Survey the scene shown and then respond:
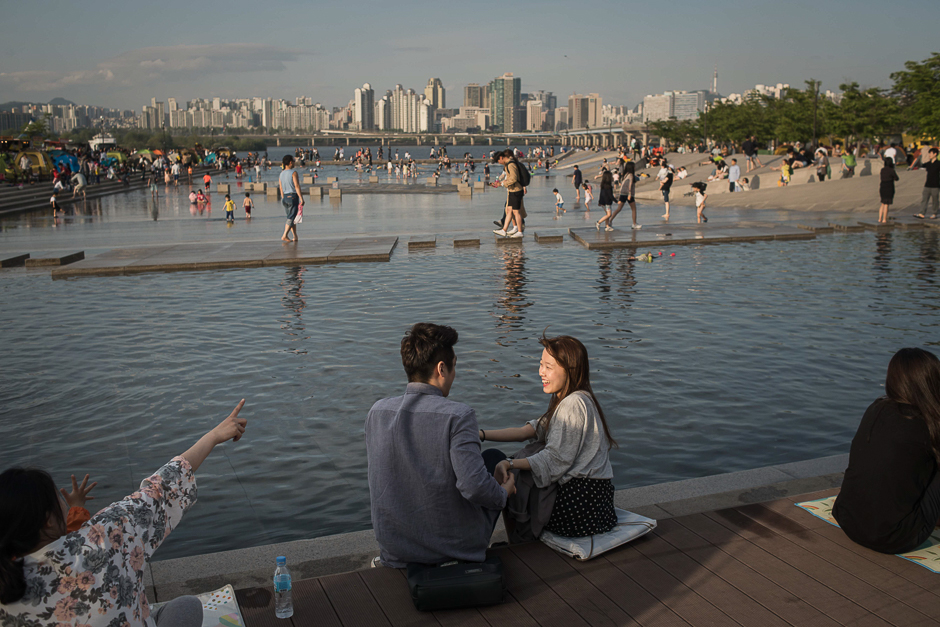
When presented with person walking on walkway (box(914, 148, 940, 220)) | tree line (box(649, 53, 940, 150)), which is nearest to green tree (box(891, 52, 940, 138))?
tree line (box(649, 53, 940, 150))

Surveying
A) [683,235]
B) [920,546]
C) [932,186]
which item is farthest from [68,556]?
[932,186]

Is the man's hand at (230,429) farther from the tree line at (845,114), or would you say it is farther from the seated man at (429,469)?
the tree line at (845,114)

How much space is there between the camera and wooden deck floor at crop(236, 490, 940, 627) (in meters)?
3.75

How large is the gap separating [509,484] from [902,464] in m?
2.10

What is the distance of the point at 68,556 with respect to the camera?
2.60m

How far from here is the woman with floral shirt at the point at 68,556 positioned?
253cm

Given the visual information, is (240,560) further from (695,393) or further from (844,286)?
(844,286)

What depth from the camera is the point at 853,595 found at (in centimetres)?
390

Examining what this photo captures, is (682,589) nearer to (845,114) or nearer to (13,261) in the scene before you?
(13,261)

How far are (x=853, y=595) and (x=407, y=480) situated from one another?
2.28m

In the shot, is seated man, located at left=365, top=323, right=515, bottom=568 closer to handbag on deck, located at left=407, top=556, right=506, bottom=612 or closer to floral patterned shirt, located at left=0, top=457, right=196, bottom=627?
handbag on deck, located at left=407, top=556, right=506, bottom=612

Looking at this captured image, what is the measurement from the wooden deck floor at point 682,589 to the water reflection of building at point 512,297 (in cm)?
638

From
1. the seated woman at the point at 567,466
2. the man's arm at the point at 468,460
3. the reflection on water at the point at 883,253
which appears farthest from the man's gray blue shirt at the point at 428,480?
the reflection on water at the point at 883,253

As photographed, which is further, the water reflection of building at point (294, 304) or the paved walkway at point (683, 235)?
the paved walkway at point (683, 235)
